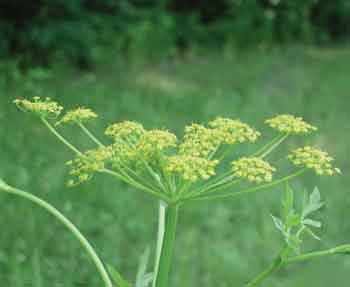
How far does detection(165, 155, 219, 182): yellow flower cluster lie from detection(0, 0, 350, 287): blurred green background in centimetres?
22

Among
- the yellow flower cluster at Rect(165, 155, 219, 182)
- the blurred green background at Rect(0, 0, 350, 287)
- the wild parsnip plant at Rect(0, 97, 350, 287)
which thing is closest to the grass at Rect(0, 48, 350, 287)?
the blurred green background at Rect(0, 0, 350, 287)

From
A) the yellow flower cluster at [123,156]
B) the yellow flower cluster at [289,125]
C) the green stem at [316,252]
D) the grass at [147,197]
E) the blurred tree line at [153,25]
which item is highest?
the blurred tree line at [153,25]

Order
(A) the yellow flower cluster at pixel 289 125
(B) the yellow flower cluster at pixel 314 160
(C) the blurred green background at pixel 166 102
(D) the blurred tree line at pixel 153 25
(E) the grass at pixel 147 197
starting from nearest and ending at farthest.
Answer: (B) the yellow flower cluster at pixel 314 160 < (A) the yellow flower cluster at pixel 289 125 < (E) the grass at pixel 147 197 < (C) the blurred green background at pixel 166 102 < (D) the blurred tree line at pixel 153 25

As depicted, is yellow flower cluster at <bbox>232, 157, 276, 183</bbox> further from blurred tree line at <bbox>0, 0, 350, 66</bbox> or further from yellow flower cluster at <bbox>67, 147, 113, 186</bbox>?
blurred tree line at <bbox>0, 0, 350, 66</bbox>

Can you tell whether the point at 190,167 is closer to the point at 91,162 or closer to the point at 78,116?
the point at 91,162

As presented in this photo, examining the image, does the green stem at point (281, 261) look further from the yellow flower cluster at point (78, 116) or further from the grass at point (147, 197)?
the yellow flower cluster at point (78, 116)

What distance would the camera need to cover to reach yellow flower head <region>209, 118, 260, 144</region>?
3.82ft

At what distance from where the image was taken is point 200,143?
1146 millimetres

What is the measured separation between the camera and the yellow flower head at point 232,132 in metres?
1.17

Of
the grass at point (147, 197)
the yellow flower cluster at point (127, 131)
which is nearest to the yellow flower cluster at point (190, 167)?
the yellow flower cluster at point (127, 131)

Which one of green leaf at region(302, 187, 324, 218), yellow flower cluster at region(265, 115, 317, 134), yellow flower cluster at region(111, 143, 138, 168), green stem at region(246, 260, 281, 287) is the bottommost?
green stem at region(246, 260, 281, 287)

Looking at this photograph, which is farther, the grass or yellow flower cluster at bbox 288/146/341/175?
the grass

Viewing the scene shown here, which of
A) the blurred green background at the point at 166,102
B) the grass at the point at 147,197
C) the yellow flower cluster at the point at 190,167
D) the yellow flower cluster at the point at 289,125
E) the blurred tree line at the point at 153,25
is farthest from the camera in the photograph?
the blurred tree line at the point at 153,25

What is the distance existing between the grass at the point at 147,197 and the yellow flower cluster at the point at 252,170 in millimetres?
152
